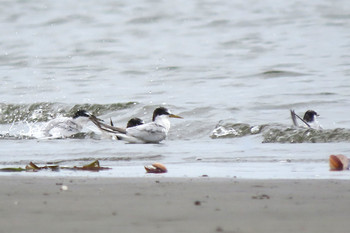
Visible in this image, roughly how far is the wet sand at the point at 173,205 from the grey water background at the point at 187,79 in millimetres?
1050

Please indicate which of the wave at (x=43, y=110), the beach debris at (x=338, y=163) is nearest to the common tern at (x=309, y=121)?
the wave at (x=43, y=110)

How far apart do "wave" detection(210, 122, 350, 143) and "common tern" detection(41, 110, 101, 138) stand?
1.97 metres

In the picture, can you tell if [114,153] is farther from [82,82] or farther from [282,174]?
[82,82]

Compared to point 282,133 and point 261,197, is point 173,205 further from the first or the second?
point 282,133

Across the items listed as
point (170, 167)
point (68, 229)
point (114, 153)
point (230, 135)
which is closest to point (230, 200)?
point (68, 229)

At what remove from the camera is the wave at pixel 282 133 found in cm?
1040

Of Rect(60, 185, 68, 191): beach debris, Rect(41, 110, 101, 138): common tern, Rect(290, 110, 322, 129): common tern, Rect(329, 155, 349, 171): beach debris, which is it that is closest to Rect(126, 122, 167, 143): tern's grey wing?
Rect(41, 110, 101, 138): common tern

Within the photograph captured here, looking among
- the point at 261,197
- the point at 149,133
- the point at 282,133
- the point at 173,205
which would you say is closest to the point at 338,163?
the point at 261,197

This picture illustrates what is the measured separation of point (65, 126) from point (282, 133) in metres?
3.13

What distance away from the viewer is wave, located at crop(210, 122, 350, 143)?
1040cm

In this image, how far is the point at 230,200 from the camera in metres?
4.64

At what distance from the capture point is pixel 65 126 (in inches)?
479

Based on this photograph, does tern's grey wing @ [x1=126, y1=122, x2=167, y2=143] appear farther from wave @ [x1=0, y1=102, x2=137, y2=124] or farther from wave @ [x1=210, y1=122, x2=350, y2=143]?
wave @ [x1=0, y1=102, x2=137, y2=124]

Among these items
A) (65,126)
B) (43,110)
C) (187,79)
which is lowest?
(43,110)
